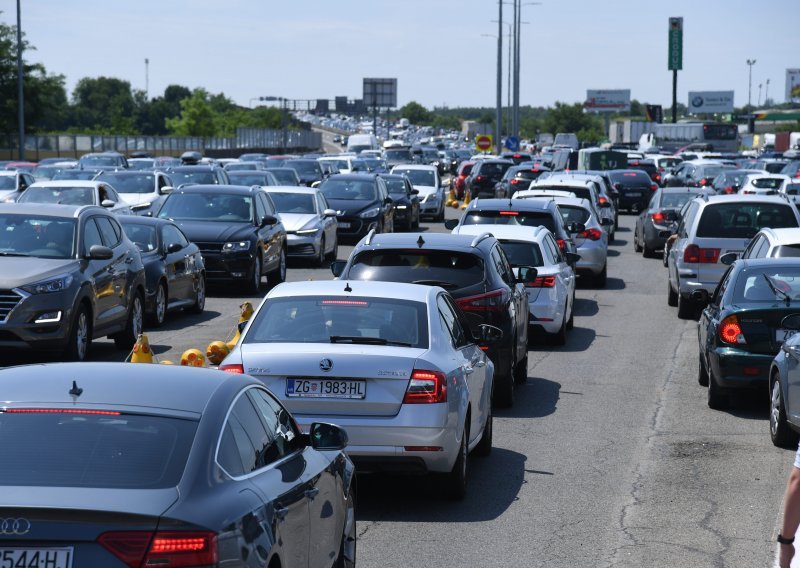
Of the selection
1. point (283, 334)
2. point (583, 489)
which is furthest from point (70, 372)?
point (583, 489)

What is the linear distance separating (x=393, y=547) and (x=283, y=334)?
1766 mm

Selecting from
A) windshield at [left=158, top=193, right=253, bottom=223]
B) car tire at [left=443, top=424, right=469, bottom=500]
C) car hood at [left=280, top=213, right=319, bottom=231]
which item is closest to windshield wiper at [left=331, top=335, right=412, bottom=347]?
car tire at [left=443, top=424, right=469, bottom=500]

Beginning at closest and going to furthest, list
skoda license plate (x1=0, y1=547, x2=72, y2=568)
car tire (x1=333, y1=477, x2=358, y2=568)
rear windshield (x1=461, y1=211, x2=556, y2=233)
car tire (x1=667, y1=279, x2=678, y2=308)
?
skoda license plate (x1=0, y1=547, x2=72, y2=568) → car tire (x1=333, y1=477, x2=358, y2=568) → rear windshield (x1=461, y1=211, x2=556, y2=233) → car tire (x1=667, y1=279, x2=678, y2=308)

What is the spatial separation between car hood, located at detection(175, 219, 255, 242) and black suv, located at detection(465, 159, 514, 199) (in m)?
27.5

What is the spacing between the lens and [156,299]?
65.1ft

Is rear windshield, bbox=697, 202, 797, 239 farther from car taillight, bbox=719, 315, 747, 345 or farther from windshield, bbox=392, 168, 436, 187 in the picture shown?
windshield, bbox=392, 168, 436, 187

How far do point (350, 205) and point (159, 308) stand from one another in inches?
629

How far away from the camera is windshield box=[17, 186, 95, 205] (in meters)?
28.0

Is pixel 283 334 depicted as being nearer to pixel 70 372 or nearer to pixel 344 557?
pixel 344 557

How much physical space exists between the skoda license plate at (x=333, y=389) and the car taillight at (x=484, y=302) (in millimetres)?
4265

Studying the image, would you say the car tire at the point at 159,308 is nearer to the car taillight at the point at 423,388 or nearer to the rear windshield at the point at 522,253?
the rear windshield at the point at 522,253

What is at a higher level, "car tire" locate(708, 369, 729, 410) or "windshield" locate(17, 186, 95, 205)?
"windshield" locate(17, 186, 95, 205)

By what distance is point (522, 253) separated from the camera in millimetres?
18250

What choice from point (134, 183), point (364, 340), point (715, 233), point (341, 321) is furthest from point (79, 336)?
point (134, 183)
